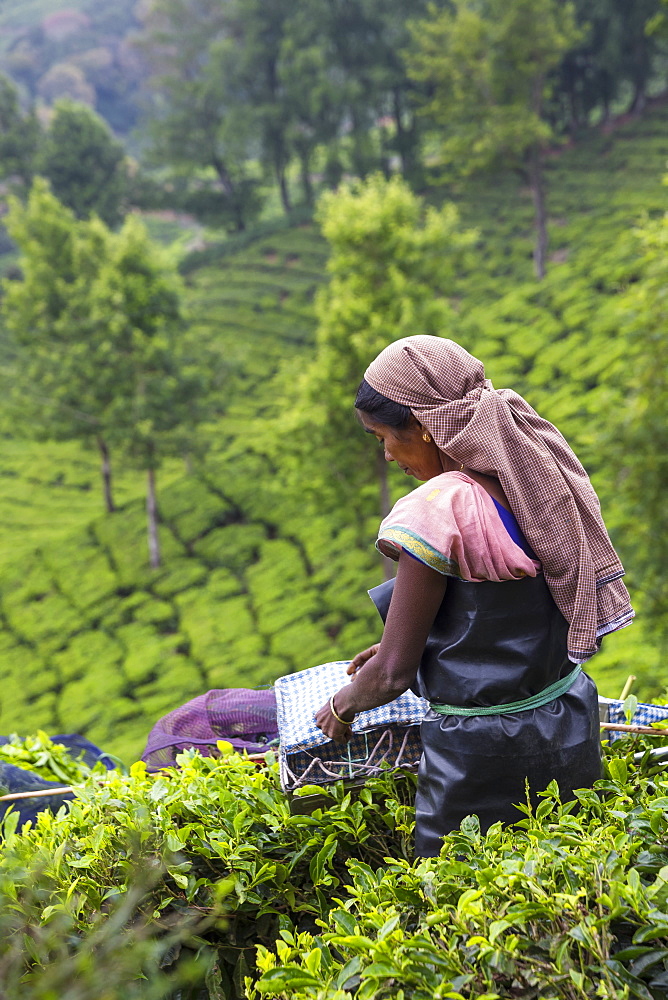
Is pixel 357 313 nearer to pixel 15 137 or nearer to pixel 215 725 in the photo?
pixel 215 725

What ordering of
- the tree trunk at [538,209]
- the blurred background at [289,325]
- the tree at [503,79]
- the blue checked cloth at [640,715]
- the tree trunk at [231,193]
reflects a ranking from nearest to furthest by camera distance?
the blue checked cloth at [640,715]
the blurred background at [289,325]
the tree at [503,79]
the tree trunk at [538,209]
the tree trunk at [231,193]

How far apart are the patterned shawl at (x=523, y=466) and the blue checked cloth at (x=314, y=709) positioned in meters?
0.48

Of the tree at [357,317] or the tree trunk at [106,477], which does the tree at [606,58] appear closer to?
the tree at [357,317]

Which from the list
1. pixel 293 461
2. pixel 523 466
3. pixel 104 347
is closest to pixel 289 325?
pixel 104 347

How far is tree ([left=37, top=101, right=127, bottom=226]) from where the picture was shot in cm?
2120

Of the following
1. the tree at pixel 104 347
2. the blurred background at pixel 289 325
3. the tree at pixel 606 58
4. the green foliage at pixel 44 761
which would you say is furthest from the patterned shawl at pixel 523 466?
the tree at pixel 606 58

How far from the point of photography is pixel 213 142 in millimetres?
24094

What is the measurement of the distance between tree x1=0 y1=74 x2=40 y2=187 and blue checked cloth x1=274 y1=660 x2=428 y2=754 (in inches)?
875

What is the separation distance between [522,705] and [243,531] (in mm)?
11169

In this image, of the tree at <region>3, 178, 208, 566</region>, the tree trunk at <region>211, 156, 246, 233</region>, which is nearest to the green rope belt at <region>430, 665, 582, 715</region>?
the tree at <region>3, 178, 208, 566</region>

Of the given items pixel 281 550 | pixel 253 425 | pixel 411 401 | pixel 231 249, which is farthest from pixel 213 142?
pixel 411 401

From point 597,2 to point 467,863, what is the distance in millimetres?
24824

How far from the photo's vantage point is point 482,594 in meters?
1.67

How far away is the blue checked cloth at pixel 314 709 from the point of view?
6.50 ft
